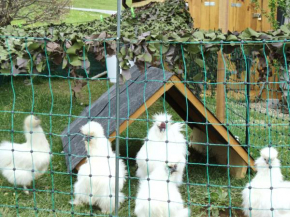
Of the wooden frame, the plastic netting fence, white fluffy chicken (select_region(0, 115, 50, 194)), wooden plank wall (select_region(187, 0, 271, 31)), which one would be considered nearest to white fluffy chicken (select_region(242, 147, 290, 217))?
the plastic netting fence

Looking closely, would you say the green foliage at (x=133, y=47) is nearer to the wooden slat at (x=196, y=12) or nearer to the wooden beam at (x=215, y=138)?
the wooden beam at (x=215, y=138)

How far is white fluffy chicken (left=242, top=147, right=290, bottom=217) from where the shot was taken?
3535 mm

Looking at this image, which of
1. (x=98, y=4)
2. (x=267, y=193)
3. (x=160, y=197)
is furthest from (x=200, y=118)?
(x=98, y=4)

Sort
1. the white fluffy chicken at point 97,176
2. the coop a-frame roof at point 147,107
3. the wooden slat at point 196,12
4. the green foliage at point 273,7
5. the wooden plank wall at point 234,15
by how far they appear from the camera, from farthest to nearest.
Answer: the wooden slat at point 196,12 → the wooden plank wall at point 234,15 → the green foliage at point 273,7 → the coop a-frame roof at point 147,107 → the white fluffy chicken at point 97,176

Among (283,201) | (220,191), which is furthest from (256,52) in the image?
(220,191)

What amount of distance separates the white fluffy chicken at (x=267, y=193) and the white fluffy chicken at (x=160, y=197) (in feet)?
1.90

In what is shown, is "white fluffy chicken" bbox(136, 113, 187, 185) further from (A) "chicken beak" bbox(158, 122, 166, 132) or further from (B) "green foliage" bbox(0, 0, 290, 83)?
(B) "green foliage" bbox(0, 0, 290, 83)

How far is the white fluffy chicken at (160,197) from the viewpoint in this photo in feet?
11.2

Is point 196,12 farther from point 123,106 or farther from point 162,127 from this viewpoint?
point 162,127

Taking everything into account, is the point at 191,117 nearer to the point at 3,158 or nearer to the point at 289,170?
the point at 289,170

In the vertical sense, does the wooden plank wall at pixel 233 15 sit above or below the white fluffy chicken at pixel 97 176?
above

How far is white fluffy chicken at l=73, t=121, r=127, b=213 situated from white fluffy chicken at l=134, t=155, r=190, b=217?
34 cm

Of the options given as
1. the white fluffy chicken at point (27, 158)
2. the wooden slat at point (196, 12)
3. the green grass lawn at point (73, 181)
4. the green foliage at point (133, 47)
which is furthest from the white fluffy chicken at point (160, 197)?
the wooden slat at point (196, 12)

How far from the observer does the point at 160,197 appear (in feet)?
11.4
